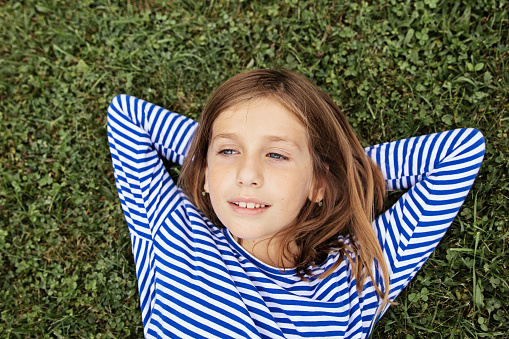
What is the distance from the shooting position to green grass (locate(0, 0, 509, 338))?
9.61ft

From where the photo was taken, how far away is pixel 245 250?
2.67 meters

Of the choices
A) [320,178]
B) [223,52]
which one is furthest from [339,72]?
[320,178]

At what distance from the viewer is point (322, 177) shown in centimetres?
255

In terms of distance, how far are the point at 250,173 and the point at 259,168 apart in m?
0.06

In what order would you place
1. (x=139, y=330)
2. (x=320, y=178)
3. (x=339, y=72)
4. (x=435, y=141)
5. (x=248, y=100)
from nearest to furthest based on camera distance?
(x=248, y=100)
(x=320, y=178)
(x=435, y=141)
(x=139, y=330)
(x=339, y=72)

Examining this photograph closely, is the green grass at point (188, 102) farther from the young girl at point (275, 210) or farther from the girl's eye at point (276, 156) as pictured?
the girl's eye at point (276, 156)

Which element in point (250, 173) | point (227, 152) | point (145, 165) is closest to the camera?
point (250, 173)

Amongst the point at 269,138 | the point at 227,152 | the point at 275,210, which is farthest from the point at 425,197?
the point at 227,152

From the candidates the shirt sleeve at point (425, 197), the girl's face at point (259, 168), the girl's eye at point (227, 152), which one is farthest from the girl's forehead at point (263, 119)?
the shirt sleeve at point (425, 197)

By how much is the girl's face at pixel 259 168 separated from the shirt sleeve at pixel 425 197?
0.74m

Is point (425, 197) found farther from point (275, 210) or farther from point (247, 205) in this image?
point (247, 205)

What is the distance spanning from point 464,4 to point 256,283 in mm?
2594

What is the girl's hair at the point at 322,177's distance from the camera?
2.46 meters

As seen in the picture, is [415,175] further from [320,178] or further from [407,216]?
[320,178]
